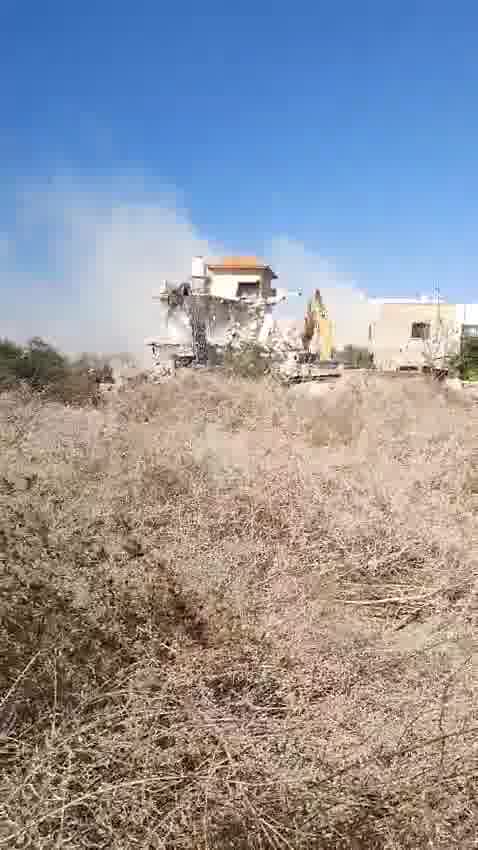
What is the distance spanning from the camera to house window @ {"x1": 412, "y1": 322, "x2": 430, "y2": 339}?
2831 centimetres

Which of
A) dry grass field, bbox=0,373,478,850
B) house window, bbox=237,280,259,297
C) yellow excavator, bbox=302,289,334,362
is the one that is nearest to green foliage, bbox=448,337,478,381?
yellow excavator, bbox=302,289,334,362

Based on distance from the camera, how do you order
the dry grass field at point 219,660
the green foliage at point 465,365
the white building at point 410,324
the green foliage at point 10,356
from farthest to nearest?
the white building at point 410,324 < the green foliage at point 465,365 < the green foliage at point 10,356 < the dry grass field at point 219,660

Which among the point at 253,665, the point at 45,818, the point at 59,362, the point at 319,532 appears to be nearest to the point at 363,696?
the point at 253,665

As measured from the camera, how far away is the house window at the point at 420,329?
92.9ft

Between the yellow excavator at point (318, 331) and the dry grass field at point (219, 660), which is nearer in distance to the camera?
the dry grass field at point (219, 660)

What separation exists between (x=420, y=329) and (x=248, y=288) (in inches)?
307

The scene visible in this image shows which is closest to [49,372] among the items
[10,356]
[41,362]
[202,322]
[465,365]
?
[41,362]

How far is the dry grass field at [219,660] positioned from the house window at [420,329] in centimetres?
2582

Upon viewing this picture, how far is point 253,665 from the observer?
80.7 inches

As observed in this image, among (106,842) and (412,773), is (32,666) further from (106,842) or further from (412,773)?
(412,773)

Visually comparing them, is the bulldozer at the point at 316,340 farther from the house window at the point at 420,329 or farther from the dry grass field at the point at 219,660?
the dry grass field at the point at 219,660

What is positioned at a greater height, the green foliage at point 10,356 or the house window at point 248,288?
the house window at point 248,288

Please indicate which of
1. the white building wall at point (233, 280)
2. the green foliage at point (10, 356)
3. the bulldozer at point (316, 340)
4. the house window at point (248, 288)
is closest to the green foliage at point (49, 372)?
the green foliage at point (10, 356)

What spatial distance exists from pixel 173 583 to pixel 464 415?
6480 mm
